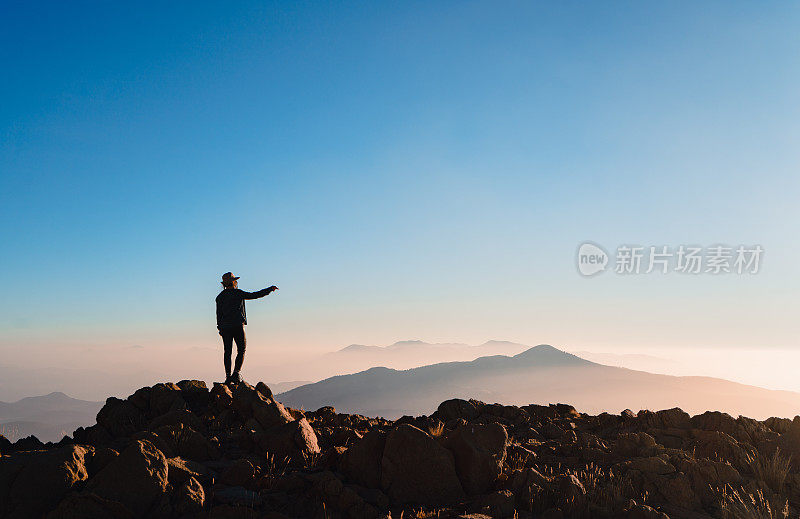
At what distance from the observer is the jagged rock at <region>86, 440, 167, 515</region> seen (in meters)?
5.56

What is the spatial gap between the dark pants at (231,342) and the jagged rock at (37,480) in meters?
6.95

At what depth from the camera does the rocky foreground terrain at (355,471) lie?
5.68m

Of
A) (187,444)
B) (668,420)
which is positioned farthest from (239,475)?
(668,420)

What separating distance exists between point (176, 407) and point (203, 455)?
3.37 m

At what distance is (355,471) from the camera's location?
721 cm

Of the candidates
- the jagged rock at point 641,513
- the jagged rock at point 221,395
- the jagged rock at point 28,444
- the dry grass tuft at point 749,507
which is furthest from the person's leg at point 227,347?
the dry grass tuft at point 749,507

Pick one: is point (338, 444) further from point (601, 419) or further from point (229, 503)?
point (601, 419)

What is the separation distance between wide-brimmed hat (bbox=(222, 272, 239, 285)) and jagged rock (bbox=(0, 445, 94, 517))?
7426mm

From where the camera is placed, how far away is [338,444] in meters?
9.08

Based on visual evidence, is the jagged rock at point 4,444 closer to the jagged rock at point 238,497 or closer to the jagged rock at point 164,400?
the jagged rock at point 164,400

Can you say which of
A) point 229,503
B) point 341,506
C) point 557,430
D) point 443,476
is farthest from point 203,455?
point 557,430

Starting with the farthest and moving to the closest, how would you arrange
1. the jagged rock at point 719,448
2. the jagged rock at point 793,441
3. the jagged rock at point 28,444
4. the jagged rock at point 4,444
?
the jagged rock at point 793,441 < the jagged rock at point 719,448 < the jagged rock at point 28,444 < the jagged rock at point 4,444

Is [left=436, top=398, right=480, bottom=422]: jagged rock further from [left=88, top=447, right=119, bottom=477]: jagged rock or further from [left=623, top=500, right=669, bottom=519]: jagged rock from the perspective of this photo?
[left=88, top=447, right=119, bottom=477]: jagged rock

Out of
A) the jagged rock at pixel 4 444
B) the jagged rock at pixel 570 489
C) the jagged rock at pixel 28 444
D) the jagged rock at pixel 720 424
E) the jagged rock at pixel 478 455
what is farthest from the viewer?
the jagged rock at pixel 720 424
